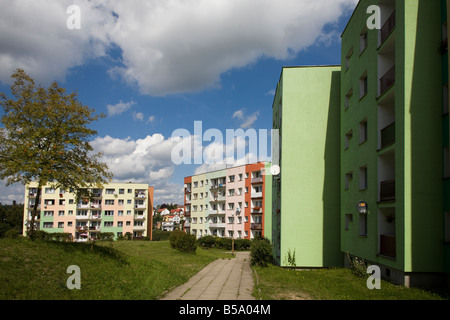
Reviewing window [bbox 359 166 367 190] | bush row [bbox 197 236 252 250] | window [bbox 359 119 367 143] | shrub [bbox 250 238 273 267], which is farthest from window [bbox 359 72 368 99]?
bush row [bbox 197 236 252 250]

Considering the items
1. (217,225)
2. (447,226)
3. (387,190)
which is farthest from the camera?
(217,225)

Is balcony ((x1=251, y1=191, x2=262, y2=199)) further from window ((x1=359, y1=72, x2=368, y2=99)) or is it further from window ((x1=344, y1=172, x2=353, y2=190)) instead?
window ((x1=359, y1=72, x2=368, y2=99))

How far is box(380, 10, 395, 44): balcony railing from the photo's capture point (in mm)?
15722

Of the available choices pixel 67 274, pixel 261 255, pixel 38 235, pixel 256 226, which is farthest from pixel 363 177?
pixel 256 226

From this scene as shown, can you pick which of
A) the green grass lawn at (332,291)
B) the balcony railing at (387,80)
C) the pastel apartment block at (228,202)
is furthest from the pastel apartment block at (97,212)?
the balcony railing at (387,80)

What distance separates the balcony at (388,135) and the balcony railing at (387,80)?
5.55 ft

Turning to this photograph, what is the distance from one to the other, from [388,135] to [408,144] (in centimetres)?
256

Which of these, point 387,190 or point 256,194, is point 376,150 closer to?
point 387,190

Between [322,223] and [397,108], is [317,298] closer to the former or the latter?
[397,108]

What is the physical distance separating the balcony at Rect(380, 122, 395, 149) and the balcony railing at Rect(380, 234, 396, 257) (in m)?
3.99

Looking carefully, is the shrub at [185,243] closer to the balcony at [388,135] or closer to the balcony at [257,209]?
the balcony at [388,135]

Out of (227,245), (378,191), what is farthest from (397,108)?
(227,245)

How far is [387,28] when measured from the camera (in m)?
16.3
